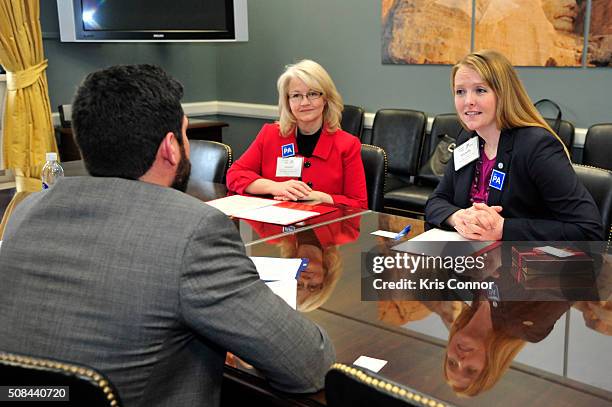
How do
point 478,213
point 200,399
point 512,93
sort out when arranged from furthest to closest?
point 512,93, point 478,213, point 200,399

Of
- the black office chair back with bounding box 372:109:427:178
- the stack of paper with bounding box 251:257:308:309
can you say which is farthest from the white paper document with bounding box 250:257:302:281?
the black office chair back with bounding box 372:109:427:178

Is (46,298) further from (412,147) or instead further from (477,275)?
(412,147)

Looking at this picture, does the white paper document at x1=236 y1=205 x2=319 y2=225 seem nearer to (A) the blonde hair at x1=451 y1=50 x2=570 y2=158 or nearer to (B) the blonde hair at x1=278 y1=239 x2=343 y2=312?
(B) the blonde hair at x1=278 y1=239 x2=343 y2=312

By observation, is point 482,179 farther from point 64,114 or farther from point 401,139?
point 64,114

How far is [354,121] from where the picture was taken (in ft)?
17.8

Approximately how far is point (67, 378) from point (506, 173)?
188 centimetres

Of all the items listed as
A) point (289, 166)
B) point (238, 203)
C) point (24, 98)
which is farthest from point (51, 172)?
point (24, 98)

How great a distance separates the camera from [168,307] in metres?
1.18

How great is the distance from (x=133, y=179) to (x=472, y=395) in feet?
2.57

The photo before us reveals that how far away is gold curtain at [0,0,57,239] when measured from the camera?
486cm

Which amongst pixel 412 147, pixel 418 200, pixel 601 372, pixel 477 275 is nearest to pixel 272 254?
pixel 477 275

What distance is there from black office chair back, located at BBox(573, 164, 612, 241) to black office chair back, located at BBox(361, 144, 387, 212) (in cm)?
90

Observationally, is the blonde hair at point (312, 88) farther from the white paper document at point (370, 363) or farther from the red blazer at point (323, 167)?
the white paper document at point (370, 363)

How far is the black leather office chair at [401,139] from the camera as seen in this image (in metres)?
5.04
